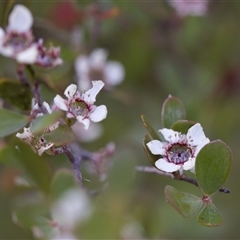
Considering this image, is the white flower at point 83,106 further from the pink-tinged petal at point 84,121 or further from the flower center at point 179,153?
the flower center at point 179,153

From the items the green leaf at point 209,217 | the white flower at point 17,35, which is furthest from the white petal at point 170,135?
the white flower at point 17,35

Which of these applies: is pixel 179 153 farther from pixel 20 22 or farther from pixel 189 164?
pixel 20 22

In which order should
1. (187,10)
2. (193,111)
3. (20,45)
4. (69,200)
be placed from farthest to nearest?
(187,10), (193,111), (20,45), (69,200)

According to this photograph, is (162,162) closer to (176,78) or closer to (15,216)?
(15,216)

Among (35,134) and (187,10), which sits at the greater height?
(187,10)

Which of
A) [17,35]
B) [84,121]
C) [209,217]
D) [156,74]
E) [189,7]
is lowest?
[209,217]

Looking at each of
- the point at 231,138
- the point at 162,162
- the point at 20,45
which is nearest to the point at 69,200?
the point at 162,162

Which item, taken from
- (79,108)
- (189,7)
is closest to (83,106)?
(79,108)
